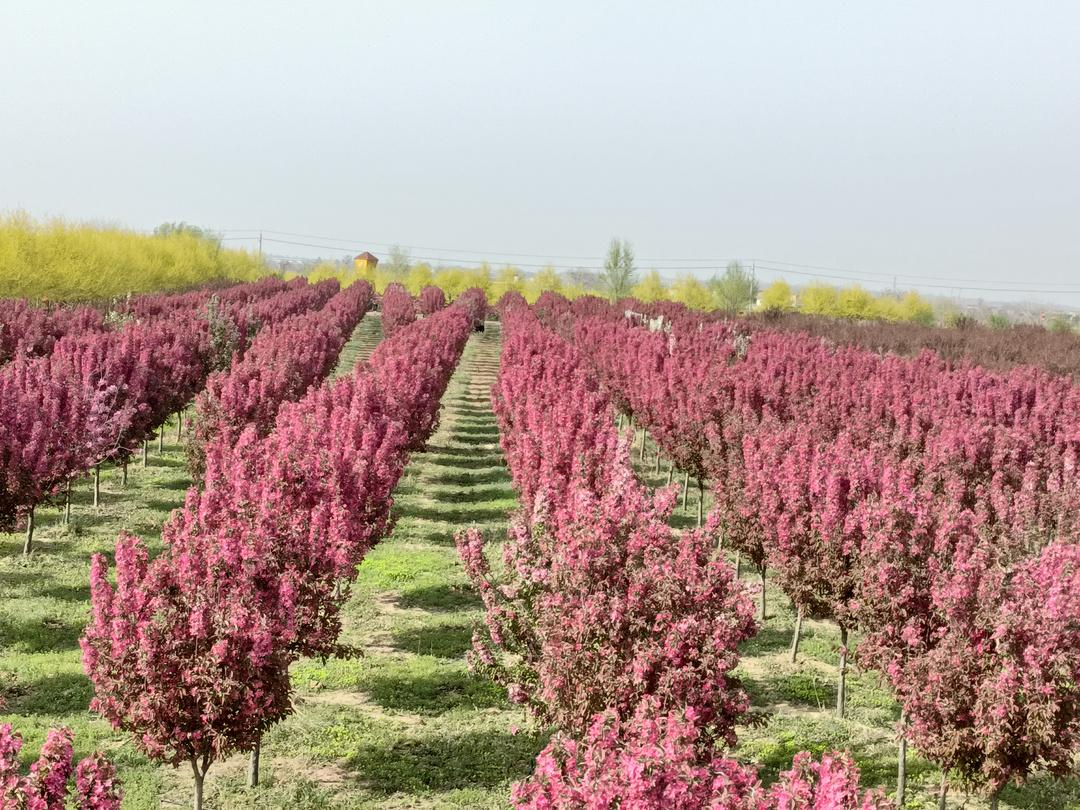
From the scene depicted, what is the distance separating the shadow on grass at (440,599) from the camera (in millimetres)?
14031

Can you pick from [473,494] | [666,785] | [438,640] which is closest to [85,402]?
[438,640]

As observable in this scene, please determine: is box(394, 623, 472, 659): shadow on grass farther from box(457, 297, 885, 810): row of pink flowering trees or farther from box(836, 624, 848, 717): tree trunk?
box(836, 624, 848, 717): tree trunk

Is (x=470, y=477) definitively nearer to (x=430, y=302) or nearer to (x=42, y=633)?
(x=42, y=633)

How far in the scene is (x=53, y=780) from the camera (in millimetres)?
4715

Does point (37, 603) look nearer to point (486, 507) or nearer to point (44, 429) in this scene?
point (44, 429)

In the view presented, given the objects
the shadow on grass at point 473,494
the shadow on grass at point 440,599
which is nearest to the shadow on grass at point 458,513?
the shadow on grass at point 473,494

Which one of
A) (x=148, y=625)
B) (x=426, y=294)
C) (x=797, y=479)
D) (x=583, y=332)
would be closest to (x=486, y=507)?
(x=797, y=479)

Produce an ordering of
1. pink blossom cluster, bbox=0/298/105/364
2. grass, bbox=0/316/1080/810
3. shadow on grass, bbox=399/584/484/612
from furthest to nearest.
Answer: pink blossom cluster, bbox=0/298/105/364 < shadow on grass, bbox=399/584/484/612 < grass, bbox=0/316/1080/810

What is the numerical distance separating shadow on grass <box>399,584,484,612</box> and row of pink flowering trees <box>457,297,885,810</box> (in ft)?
16.0

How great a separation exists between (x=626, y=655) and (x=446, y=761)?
10.5 ft

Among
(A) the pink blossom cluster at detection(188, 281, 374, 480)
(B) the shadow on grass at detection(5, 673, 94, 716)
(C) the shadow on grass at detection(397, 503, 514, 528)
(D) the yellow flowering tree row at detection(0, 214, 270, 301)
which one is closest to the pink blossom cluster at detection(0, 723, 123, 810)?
(B) the shadow on grass at detection(5, 673, 94, 716)

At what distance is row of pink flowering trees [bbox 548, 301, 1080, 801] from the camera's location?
7059mm

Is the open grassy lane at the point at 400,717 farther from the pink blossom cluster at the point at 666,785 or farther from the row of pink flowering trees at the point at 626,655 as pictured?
the pink blossom cluster at the point at 666,785

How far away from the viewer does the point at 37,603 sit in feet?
42.6
